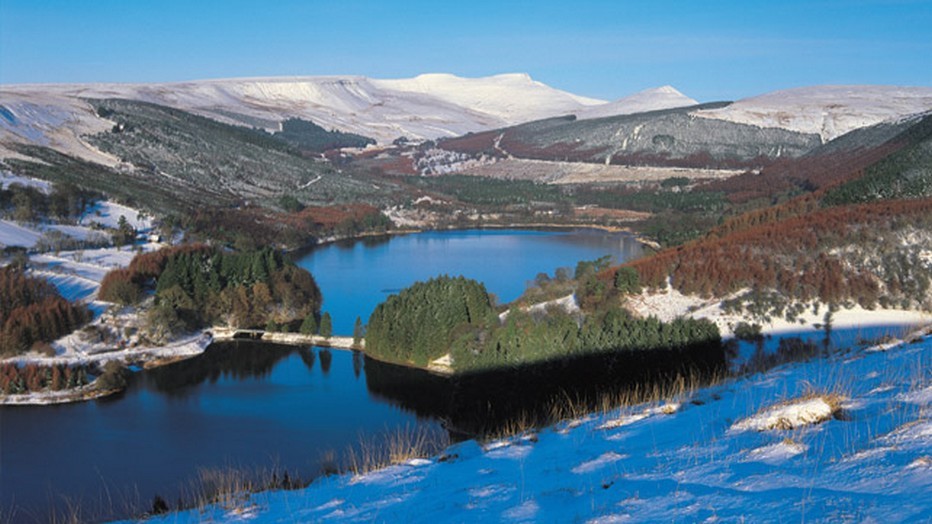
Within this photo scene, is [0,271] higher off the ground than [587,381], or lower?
higher

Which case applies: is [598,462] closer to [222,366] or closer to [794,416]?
[794,416]

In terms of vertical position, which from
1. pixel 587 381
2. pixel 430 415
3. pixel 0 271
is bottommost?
pixel 430 415

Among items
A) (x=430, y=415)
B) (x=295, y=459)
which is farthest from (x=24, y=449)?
(x=430, y=415)

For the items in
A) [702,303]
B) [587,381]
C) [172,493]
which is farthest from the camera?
[702,303]

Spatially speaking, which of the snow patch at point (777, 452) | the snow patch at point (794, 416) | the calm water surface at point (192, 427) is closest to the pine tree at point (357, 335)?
the calm water surface at point (192, 427)

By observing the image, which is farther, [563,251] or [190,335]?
[563,251]

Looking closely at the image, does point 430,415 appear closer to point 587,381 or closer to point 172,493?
point 587,381

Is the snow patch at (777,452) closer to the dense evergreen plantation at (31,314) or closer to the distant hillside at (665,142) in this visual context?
the dense evergreen plantation at (31,314)

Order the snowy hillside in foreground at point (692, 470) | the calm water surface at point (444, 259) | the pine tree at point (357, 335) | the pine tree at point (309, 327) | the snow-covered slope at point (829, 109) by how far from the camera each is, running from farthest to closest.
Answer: the snow-covered slope at point (829, 109) → the calm water surface at point (444, 259) → the pine tree at point (309, 327) → the pine tree at point (357, 335) → the snowy hillside in foreground at point (692, 470)
